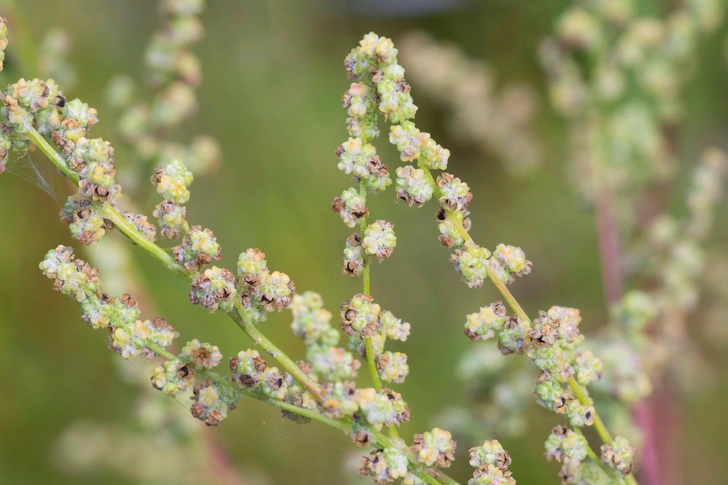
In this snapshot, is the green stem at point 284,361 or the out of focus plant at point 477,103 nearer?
the green stem at point 284,361

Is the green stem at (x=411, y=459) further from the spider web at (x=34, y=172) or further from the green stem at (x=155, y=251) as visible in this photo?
the spider web at (x=34, y=172)

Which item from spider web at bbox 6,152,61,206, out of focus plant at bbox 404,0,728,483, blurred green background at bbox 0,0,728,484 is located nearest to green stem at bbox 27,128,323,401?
spider web at bbox 6,152,61,206

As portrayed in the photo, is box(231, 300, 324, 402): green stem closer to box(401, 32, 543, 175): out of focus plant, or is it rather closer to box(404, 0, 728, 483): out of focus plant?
box(404, 0, 728, 483): out of focus plant

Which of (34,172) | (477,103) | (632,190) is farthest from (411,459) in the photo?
(477,103)

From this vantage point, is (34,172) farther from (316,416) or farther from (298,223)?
(298,223)

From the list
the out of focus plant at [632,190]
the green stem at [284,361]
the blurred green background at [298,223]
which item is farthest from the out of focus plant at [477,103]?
the green stem at [284,361]

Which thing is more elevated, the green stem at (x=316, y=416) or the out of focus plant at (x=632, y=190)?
the out of focus plant at (x=632, y=190)

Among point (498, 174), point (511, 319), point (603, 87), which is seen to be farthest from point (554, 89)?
point (511, 319)

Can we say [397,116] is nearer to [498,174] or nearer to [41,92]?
[41,92]
